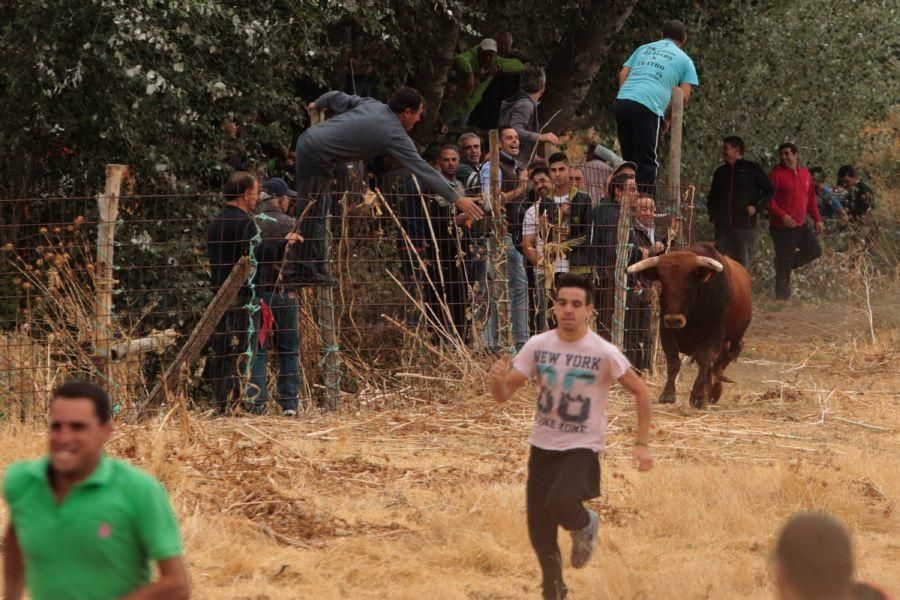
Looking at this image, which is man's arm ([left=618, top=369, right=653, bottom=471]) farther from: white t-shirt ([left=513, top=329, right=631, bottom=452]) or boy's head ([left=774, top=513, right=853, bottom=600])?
boy's head ([left=774, top=513, right=853, bottom=600])

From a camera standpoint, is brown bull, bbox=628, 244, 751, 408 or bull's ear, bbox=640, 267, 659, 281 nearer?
brown bull, bbox=628, 244, 751, 408

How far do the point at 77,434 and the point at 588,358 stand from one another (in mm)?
2874

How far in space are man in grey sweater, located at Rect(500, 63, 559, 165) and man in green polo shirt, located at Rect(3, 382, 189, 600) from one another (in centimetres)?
994

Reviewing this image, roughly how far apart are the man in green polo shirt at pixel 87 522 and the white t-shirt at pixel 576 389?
2672 millimetres

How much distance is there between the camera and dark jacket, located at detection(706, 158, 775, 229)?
19078mm

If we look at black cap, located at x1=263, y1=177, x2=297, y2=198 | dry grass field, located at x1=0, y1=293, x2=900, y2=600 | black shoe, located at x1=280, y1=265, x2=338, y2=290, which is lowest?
dry grass field, located at x1=0, y1=293, x2=900, y2=600

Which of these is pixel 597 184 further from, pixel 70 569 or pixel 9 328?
pixel 70 569

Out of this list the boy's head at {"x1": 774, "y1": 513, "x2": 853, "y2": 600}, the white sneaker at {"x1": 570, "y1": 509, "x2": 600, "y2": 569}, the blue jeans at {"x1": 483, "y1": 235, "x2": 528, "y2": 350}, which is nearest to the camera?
the boy's head at {"x1": 774, "y1": 513, "x2": 853, "y2": 600}

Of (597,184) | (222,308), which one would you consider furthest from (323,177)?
(597,184)

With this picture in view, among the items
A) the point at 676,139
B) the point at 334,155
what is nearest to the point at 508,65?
the point at 676,139

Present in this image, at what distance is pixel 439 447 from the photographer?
406 inches

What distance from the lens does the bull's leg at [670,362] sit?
1234 cm

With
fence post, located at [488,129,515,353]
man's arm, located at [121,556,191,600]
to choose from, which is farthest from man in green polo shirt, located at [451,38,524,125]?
man's arm, located at [121,556,191,600]

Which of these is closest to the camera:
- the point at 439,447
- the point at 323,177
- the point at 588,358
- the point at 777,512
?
the point at 588,358
